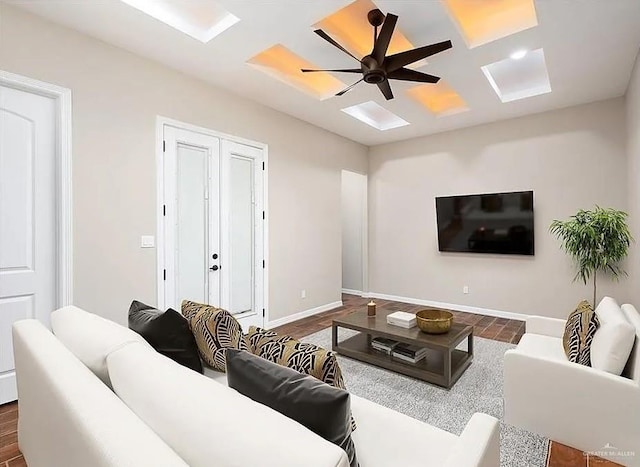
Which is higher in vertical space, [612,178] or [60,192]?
[612,178]

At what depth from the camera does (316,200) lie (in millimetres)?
5340

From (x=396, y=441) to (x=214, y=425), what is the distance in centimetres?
74

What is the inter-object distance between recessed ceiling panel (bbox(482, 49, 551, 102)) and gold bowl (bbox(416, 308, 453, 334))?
2.62 m

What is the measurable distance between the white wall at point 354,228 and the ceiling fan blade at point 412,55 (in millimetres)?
3933

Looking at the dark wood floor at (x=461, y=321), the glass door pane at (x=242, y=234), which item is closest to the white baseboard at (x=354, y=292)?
the dark wood floor at (x=461, y=321)

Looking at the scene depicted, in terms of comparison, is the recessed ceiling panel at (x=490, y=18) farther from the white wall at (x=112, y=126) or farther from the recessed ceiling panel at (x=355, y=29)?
the white wall at (x=112, y=126)

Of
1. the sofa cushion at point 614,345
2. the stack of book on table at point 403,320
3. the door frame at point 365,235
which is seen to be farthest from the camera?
the door frame at point 365,235

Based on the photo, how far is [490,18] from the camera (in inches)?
115

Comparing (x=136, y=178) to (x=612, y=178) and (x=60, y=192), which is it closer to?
(x=60, y=192)

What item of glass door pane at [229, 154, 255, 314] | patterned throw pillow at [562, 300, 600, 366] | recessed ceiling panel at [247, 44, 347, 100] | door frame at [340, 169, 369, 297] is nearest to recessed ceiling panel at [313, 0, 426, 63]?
recessed ceiling panel at [247, 44, 347, 100]

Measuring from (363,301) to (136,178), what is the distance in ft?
14.6

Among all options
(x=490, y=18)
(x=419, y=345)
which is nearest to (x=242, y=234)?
(x=419, y=345)

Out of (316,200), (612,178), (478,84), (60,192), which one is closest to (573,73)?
(478,84)

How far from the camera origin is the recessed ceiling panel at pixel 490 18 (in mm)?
2703
